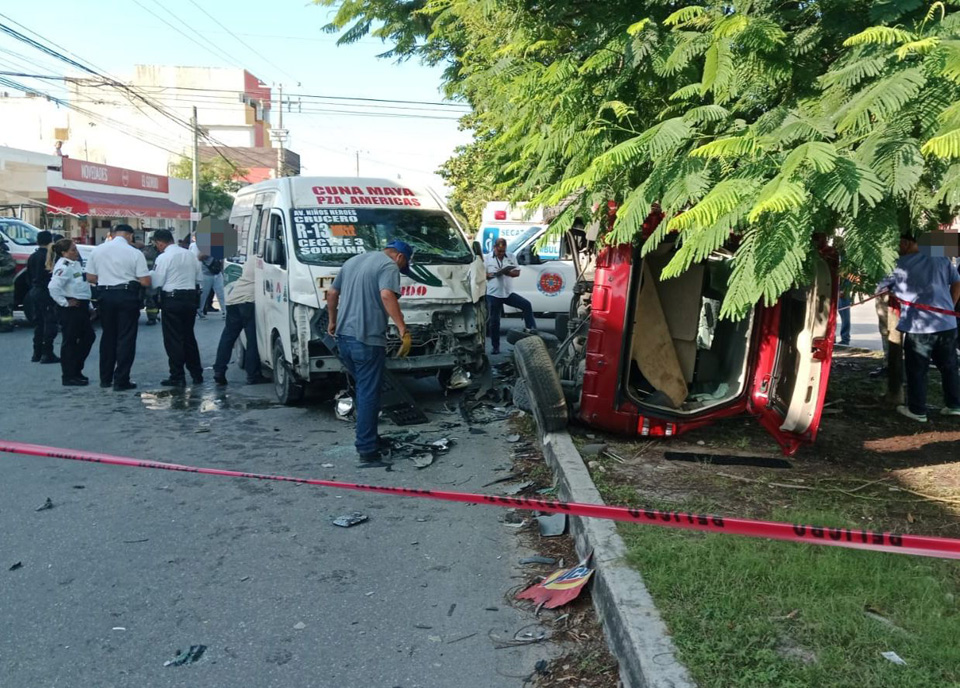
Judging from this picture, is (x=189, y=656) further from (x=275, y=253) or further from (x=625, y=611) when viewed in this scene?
(x=275, y=253)

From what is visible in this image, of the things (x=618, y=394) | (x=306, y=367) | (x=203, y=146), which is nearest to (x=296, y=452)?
(x=306, y=367)

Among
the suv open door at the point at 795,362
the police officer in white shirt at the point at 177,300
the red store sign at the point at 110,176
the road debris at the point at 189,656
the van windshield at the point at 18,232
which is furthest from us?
the red store sign at the point at 110,176

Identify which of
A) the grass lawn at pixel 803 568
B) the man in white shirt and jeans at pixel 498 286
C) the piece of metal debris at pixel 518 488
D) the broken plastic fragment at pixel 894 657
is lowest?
the piece of metal debris at pixel 518 488

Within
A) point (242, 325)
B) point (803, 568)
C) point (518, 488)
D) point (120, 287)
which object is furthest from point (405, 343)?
point (803, 568)

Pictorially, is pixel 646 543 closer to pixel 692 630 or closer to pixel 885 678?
pixel 692 630

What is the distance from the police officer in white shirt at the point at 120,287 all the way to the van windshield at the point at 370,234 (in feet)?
6.66

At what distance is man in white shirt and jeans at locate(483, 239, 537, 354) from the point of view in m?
12.3

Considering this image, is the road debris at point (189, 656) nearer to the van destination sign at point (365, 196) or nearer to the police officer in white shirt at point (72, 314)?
the van destination sign at point (365, 196)

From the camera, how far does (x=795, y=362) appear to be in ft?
19.8

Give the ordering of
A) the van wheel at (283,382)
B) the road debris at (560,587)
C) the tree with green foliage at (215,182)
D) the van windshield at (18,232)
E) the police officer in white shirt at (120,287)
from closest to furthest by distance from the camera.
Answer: the road debris at (560,587) < the van wheel at (283,382) < the police officer in white shirt at (120,287) < the van windshield at (18,232) < the tree with green foliage at (215,182)

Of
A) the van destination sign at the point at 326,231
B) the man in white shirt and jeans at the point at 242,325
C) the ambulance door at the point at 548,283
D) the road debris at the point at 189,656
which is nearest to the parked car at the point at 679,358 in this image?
the van destination sign at the point at 326,231

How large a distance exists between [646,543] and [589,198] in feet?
6.52

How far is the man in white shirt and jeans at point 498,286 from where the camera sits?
12.3 m

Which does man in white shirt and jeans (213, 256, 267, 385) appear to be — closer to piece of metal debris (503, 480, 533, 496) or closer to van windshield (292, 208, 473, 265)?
van windshield (292, 208, 473, 265)
